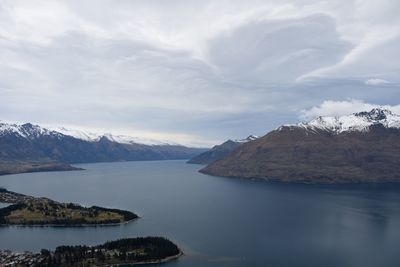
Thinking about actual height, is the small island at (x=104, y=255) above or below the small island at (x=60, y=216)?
below

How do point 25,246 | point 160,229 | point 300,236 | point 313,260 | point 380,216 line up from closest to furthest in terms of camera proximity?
point 313,260
point 25,246
point 300,236
point 160,229
point 380,216

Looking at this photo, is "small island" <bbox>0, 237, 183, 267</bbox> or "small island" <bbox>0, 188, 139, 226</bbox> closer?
"small island" <bbox>0, 237, 183, 267</bbox>

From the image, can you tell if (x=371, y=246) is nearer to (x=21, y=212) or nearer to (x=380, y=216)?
(x=380, y=216)

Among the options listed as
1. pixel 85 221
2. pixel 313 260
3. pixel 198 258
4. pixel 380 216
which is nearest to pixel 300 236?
pixel 313 260

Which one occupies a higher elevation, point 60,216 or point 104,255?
point 60,216

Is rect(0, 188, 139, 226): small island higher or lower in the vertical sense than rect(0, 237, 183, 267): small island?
higher

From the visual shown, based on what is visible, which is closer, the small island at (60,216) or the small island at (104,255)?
the small island at (104,255)

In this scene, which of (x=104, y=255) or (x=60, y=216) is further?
(x=60, y=216)

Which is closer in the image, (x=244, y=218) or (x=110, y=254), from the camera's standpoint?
(x=110, y=254)
